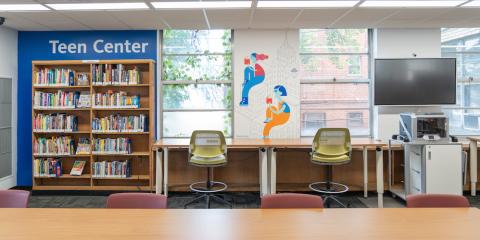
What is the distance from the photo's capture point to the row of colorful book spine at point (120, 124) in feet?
17.5

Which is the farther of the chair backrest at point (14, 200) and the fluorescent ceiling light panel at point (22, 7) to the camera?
the fluorescent ceiling light panel at point (22, 7)

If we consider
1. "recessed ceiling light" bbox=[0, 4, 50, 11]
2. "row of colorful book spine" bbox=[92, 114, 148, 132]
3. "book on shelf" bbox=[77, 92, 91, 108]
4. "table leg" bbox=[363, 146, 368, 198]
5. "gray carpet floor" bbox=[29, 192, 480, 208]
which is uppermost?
"recessed ceiling light" bbox=[0, 4, 50, 11]

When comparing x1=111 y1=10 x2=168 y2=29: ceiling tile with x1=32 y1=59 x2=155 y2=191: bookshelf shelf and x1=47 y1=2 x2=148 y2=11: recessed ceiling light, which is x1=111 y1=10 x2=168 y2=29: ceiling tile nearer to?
x1=47 y1=2 x2=148 y2=11: recessed ceiling light

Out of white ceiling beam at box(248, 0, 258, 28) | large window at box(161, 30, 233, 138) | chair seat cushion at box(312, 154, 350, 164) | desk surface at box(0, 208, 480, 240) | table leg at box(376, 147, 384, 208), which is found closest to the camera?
desk surface at box(0, 208, 480, 240)

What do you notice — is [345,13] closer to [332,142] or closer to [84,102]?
[332,142]

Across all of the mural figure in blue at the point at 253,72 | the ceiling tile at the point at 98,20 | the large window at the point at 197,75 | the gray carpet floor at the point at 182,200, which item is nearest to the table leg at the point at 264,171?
the gray carpet floor at the point at 182,200

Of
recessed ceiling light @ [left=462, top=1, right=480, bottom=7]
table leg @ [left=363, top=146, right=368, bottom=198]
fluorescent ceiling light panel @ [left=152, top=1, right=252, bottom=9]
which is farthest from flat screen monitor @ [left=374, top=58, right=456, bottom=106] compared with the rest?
fluorescent ceiling light panel @ [left=152, top=1, right=252, bottom=9]

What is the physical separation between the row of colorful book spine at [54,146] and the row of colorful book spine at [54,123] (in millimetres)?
168

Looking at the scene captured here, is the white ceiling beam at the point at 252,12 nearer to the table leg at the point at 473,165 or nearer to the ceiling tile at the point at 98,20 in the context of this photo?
the ceiling tile at the point at 98,20

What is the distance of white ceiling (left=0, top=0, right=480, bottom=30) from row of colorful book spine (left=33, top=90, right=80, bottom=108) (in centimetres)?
103

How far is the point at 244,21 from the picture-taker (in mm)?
5027

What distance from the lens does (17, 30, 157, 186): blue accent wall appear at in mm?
5633

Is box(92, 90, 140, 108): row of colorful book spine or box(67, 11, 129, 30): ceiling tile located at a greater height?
box(67, 11, 129, 30): ceiling tile

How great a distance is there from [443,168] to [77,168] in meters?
5.26
